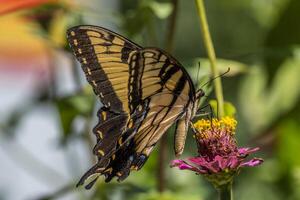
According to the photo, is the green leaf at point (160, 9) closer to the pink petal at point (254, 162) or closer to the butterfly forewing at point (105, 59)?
the butterfly forewing at point (105, 59)

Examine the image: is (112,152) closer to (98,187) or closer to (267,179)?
(98,187)

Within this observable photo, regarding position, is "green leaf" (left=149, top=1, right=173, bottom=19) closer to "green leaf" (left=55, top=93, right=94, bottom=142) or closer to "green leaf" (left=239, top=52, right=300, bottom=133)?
"green leaf" (left=55, top=93, right=94, bottom=142)

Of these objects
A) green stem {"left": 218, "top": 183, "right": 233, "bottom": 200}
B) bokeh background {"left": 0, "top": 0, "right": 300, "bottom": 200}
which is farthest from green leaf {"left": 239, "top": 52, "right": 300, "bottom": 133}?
green stem {"left": 218, "top": 183, "right": 233, "bottom": 200}

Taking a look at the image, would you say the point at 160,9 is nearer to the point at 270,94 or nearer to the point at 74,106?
the point at 74,106

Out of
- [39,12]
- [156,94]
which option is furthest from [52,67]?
[156,94]

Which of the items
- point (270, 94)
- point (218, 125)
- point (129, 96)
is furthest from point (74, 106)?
point (270, 94)

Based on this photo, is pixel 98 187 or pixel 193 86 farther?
pixel 98 187

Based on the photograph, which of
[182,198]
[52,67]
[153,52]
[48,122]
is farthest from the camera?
[48,122]
